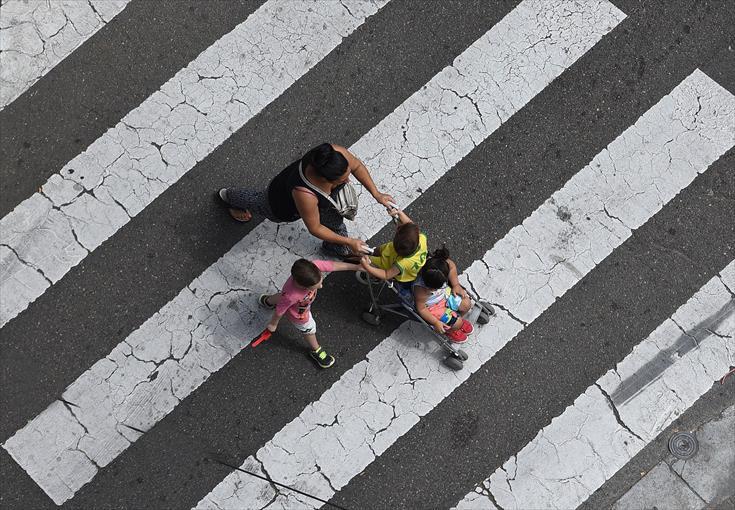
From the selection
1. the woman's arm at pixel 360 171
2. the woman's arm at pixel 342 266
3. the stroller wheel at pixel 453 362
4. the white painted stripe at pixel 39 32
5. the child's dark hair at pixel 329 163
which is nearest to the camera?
the child's dark hair at pixel 329 163

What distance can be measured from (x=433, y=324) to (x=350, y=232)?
3.54 ft

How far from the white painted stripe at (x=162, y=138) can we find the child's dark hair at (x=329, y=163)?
180cm

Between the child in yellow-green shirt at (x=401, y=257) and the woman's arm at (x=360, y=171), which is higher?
the woman's arm at (x=360, y=171)

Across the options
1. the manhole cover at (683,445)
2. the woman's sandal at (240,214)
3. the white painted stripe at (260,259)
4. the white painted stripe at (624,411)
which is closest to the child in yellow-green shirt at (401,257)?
the white painted stripe at (260,259)

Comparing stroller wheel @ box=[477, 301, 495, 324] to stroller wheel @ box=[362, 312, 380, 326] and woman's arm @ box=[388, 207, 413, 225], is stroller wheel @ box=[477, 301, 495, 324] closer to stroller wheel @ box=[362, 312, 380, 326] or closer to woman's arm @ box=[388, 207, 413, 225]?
stroller wheel @ box=[362, 312, 380, 326]

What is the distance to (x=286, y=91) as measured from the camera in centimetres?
625

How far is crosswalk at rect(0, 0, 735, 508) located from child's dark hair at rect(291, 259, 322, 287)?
42.8 inches

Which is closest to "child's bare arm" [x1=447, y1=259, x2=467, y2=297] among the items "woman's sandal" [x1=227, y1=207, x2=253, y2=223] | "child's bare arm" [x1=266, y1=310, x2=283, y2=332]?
"child's bare arm" [x1=266, y1=310, x2=283, y2=332]

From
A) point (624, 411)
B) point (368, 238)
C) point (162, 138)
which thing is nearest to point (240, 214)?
point (162, 138)

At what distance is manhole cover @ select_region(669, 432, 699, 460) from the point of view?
604cm

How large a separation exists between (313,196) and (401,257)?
0.78m

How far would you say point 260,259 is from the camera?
6.09 m

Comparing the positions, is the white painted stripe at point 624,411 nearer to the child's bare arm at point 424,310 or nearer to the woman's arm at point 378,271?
the child's bare arm at point 424,310

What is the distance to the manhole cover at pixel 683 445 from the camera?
6039 mm
